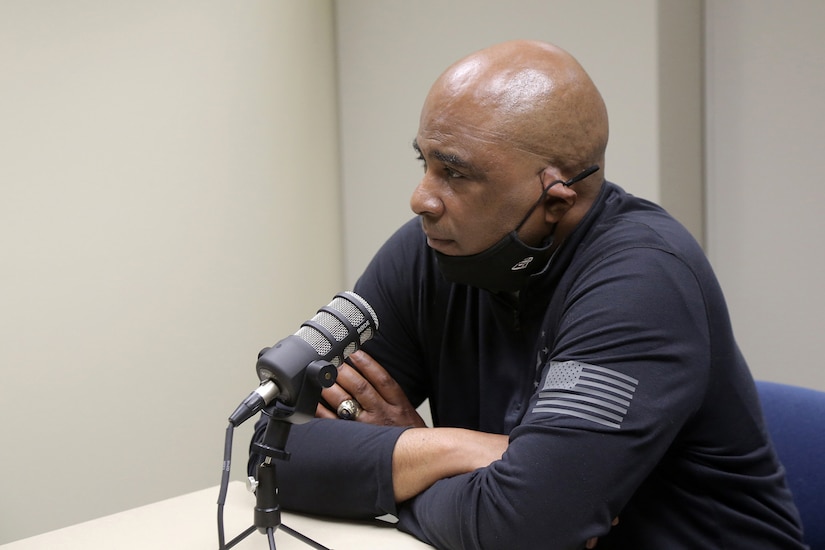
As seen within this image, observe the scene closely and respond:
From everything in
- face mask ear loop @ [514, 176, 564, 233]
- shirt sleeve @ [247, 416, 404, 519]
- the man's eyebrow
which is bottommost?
shirt sleeve @ [247, 416, 404, 519]

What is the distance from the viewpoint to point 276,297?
2973mm

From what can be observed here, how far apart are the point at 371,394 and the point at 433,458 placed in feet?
1.19

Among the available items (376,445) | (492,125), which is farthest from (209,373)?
(492,125)

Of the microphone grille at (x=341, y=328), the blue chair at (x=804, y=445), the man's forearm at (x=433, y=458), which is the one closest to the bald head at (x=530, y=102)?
the microphone grille at (x=341, y=328)

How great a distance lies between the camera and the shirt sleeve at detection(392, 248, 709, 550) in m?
1.25

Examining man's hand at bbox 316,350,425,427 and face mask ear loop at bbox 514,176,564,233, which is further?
man's hand at bbox 316,350,425,427

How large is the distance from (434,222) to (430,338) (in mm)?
329

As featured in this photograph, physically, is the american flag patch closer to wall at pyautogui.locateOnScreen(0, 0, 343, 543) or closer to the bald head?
the bald head

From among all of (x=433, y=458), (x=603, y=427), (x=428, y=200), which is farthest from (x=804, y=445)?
(x=428, y=200)

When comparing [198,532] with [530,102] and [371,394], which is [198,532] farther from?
[530,102]

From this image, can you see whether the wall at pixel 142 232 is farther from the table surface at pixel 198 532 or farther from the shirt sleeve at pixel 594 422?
the shirt sleeve at pixel 594 422

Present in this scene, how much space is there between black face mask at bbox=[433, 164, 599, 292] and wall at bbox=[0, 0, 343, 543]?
4.33 ft

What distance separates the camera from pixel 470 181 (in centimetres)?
150

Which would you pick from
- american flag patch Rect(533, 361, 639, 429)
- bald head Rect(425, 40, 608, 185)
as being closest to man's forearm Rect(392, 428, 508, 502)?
american flag patch Rect(533, 361, 639, 429)
